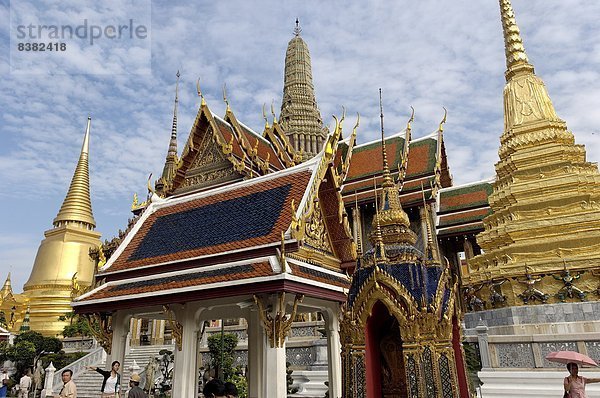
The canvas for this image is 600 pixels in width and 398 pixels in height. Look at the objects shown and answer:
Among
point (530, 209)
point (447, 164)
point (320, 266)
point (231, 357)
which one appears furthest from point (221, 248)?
point (447, 164)

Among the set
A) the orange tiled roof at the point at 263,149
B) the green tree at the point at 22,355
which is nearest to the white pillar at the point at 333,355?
the orange tiled roof at the point at 263,149

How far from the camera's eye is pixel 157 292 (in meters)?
7.09

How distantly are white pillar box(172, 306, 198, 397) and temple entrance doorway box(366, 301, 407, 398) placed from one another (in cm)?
381

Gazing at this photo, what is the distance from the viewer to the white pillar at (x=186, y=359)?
23.2ft

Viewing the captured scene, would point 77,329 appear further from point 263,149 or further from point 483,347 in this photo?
point 483,347

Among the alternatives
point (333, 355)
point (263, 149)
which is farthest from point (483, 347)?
point (263, 149)

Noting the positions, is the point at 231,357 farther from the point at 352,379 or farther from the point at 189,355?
the point at 352,379

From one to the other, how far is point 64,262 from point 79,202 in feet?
16.9

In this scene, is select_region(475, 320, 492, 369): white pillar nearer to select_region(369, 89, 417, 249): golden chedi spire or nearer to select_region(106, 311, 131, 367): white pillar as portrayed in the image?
select_region(369, 89, 417, 249): golden chedi spire

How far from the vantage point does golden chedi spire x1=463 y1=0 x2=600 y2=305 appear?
42.3 ft

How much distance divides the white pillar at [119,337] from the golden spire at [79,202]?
2595 centimetres

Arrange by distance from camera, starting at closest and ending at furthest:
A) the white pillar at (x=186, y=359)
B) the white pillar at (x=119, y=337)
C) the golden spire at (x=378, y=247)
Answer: the golden spire at (x=378, y=247), the white pillar at (x=186, y=359), the white pillar at (x=119, y=337)

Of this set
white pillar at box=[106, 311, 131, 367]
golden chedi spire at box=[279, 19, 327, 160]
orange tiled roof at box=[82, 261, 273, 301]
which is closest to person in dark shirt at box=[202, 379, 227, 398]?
orange tiled roof at box=[82, 261, 273, 301]

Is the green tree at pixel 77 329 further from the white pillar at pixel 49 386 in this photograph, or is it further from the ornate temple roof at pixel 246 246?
the ornate temple roof at pixel 246 246
